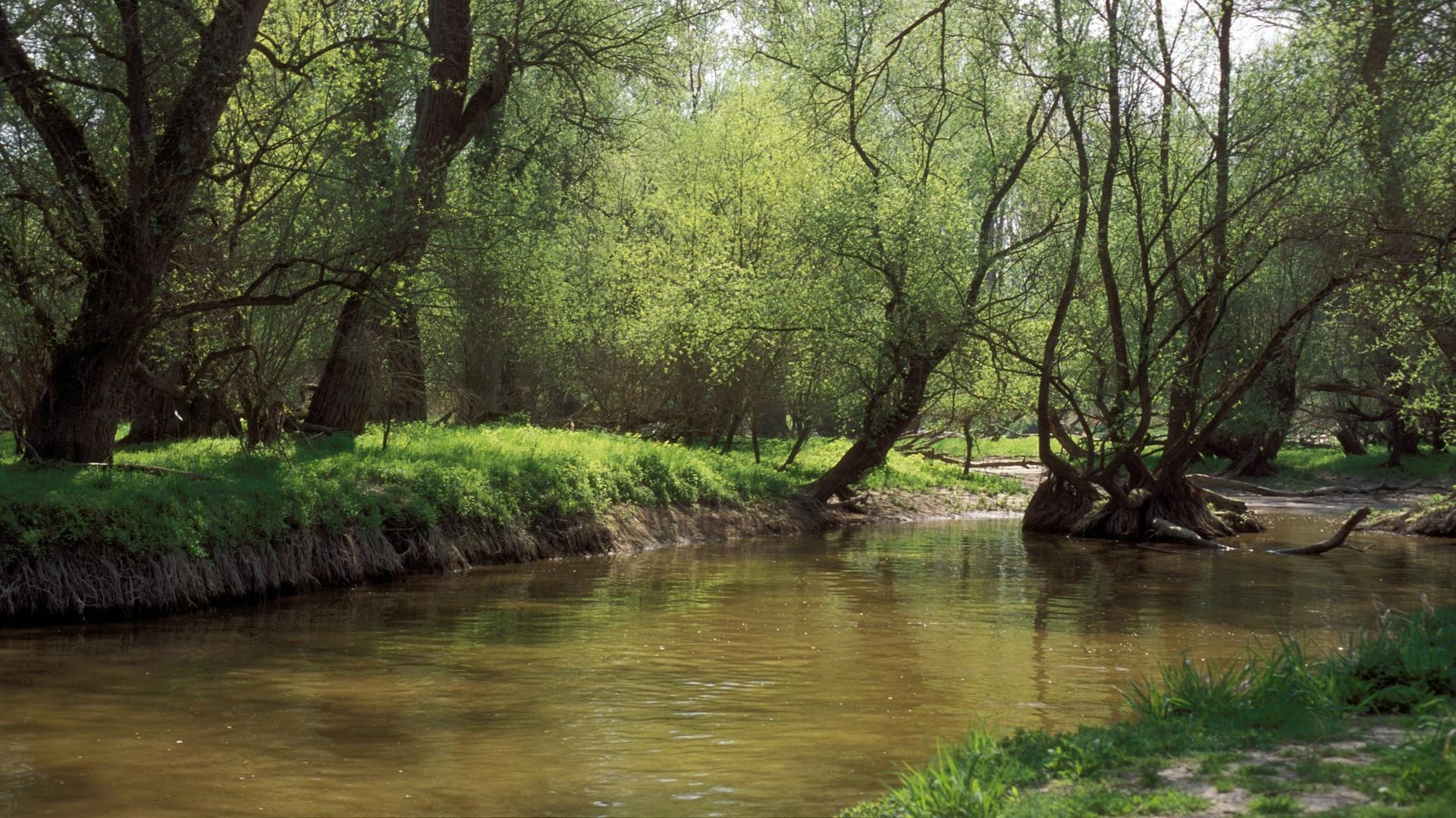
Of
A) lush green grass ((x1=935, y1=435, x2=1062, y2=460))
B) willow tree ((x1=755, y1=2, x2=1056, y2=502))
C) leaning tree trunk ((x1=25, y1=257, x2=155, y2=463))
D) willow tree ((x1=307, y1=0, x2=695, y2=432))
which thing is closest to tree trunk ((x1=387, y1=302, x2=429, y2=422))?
willow tree ((x1=307, y1=0, x2=695, y2=432))

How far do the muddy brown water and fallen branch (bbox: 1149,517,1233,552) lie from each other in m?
3.99

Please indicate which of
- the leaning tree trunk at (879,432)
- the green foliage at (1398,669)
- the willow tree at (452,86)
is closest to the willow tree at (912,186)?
the leaning tree trunk at (879,432)

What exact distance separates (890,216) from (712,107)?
16872 millimetres

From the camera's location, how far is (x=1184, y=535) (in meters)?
24.2

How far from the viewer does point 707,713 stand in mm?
9836

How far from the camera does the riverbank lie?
525 inches

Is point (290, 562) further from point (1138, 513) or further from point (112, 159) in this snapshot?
point (1138, 513)

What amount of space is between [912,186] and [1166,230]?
524cm

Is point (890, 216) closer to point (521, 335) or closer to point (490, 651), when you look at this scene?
point (521, 335)

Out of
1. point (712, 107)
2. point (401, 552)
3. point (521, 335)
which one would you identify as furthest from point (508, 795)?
point (712, 107)

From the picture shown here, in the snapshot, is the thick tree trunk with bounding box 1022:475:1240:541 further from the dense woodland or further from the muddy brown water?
the muddy brown water

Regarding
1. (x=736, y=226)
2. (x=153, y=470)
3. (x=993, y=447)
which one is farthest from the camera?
(x=993, y=447)

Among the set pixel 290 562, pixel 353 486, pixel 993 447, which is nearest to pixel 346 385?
pixel 353 486

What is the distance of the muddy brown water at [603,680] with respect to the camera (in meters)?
7.80
